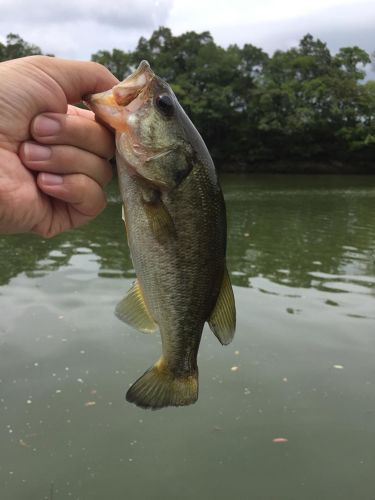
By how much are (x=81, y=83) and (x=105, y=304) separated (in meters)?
7.40

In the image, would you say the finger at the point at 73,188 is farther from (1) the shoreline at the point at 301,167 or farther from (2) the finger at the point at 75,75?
(1) the shoreline at the point at 301,167

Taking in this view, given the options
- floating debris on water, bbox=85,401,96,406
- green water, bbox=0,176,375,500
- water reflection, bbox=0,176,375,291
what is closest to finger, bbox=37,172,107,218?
green water, bbox=0,176,375,500

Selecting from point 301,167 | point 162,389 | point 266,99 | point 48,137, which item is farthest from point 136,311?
point 266,99

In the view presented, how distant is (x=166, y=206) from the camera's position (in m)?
2.16

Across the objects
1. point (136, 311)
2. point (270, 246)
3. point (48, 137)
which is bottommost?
point (270, 246)

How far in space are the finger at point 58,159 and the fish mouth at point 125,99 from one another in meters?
0.29

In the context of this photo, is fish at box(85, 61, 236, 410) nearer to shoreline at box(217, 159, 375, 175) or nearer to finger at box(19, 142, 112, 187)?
finger at box(19, 142, 112, 187)

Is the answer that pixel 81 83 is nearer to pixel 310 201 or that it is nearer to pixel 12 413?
pixel 12 413

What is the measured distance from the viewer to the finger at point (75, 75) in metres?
2.39

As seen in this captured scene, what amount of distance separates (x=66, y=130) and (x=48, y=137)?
3.5 inches

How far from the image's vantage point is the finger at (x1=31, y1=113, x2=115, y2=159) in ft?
7.66

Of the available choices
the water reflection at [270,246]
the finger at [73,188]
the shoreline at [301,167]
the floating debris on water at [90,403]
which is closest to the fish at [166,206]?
the finger at [73,188]

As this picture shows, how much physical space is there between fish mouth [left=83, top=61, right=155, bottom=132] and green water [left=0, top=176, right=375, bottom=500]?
391 cm

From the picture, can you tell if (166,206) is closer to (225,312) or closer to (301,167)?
(225,312)
